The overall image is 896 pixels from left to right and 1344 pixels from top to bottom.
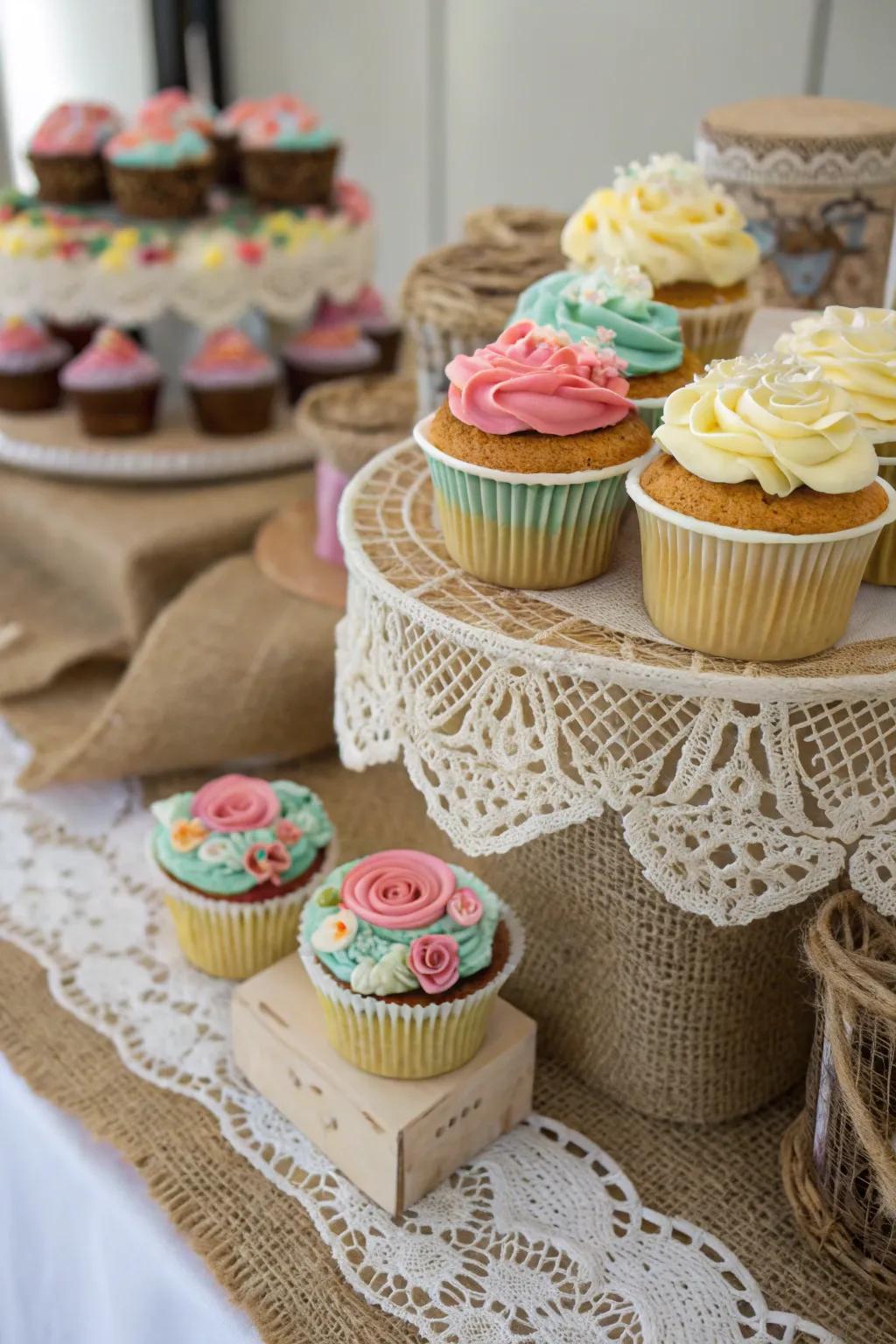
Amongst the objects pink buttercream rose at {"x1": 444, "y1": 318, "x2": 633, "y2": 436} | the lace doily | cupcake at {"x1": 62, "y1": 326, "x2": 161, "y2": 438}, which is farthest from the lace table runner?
cupcake at {"x1": 62, "y1": 326, "x2": 161, "y2": 438}

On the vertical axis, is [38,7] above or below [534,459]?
above

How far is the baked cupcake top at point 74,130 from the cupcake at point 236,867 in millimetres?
1007

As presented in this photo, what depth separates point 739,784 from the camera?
719mm

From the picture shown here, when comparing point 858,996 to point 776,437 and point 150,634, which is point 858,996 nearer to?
point 776,437

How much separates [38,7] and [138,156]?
5.53ft

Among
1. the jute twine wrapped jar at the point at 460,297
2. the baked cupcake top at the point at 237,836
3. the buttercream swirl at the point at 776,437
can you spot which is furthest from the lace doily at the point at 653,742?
the jute twine wrapped jar at the point at 460,297

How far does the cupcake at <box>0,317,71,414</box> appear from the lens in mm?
1713

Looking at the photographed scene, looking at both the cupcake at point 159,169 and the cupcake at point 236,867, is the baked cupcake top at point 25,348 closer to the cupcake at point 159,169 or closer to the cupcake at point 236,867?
the cupcake at point 159,169

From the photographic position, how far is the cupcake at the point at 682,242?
1.00 m

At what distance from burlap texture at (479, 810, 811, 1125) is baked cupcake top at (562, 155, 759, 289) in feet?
1.51

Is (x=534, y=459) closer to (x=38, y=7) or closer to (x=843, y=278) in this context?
(x=843, y=278)

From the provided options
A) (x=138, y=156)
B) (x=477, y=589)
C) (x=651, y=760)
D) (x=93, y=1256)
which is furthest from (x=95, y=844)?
(x=138, y=156)

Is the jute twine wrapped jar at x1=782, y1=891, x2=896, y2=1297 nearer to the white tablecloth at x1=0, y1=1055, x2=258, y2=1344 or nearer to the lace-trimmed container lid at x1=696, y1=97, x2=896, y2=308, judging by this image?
the white tablecloth at x1=0, y1=1055, x2=258, y2=1344

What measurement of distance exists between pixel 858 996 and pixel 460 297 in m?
0.77
